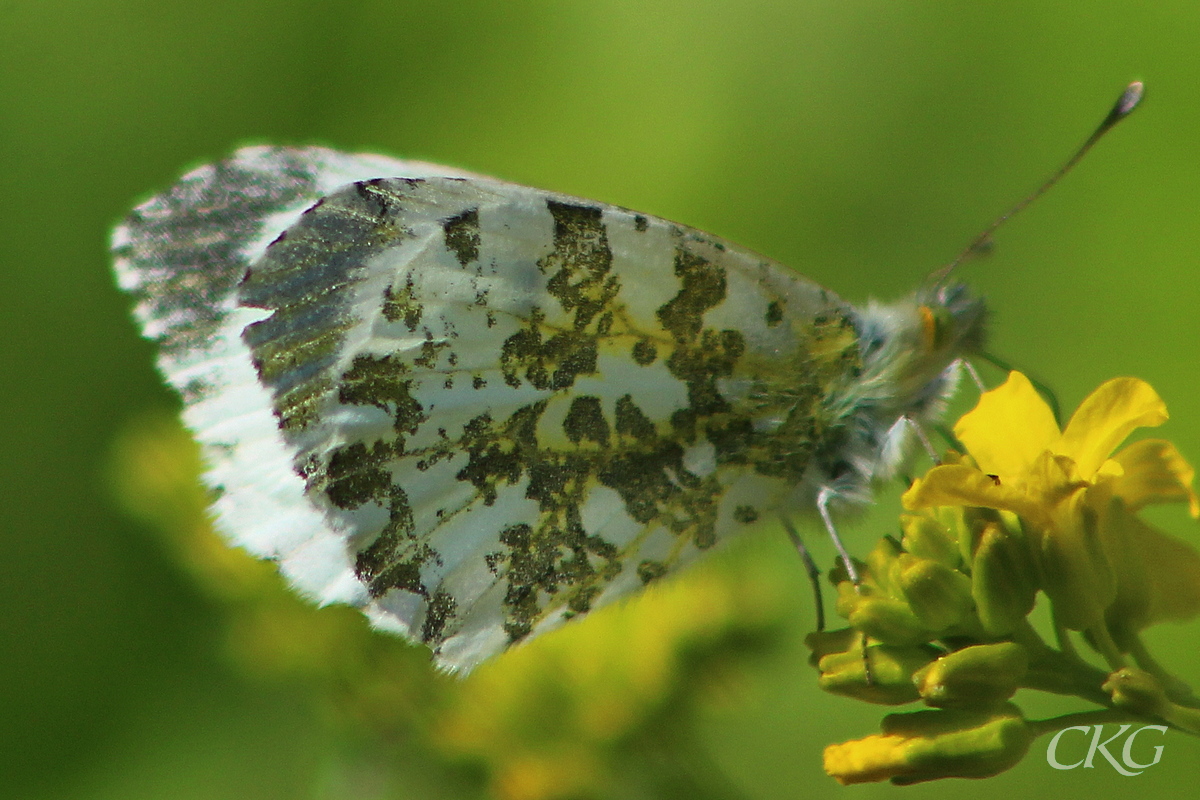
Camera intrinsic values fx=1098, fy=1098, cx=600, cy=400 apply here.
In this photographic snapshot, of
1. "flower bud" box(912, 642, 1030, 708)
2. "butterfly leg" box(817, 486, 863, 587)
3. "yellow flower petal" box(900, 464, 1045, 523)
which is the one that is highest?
"yellow flower petal" box(900, 464, 1045, 523)

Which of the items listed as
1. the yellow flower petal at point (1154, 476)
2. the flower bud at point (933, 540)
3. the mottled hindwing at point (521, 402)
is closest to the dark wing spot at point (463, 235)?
the mottled hindwing at point (521, 402)

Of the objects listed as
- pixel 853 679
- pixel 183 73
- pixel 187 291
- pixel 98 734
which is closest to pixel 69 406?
pixel 98 734

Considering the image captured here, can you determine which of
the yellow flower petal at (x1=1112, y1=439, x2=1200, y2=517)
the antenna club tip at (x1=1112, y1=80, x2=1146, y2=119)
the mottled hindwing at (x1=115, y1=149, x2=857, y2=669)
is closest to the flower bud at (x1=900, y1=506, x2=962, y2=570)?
the yellow flower petal at (x1=1112, y1=439, x2=1200, y2=517)

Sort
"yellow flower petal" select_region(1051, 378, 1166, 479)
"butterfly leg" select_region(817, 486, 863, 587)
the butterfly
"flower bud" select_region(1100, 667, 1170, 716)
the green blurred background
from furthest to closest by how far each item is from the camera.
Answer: the green blurred background < the butterfly < "butterfly leg" select_region(817, 486, 863, 587) < "yellow flower petal" select_region(1051, 378, 1166, 479) < "flower bud" select_region(1100, 667, 1170, 716)

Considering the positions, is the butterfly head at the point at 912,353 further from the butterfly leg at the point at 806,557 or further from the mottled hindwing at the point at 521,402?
the butterfly leg at the point at 806,557

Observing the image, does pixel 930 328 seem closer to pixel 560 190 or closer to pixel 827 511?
pixel 827 511

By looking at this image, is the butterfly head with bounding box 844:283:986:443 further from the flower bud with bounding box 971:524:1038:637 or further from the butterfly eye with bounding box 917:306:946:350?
the flower bud with bounding box 971:524:1038:637

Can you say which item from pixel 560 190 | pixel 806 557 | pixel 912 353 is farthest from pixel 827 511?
pixel 560 190
